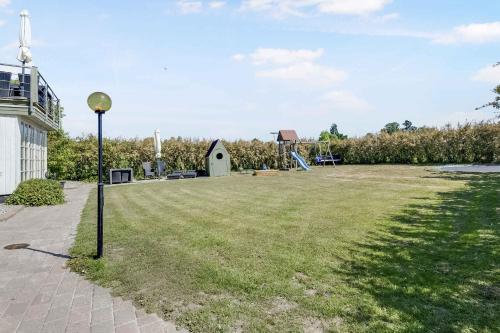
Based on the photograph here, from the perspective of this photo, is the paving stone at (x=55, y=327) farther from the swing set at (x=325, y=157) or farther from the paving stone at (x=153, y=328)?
the swing set at (x=325, y=157)

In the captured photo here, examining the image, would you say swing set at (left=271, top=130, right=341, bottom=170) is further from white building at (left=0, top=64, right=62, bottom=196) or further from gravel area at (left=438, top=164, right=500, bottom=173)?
white building at (left=0, top=64, right=62, bottom=196)

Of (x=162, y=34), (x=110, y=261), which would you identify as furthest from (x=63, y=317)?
(x=162, y=34)

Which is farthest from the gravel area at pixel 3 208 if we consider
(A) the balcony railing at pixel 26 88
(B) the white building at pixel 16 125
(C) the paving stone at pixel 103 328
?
(C) the paving stone at pixel 103 328

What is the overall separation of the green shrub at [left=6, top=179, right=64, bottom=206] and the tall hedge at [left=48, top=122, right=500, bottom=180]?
8136 millimetres

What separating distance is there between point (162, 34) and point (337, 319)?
48.1 feet

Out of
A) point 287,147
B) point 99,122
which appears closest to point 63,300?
point 99,122

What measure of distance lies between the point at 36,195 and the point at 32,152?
14.9 ft

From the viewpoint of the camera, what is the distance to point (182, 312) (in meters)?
3.54

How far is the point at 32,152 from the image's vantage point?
14984mm

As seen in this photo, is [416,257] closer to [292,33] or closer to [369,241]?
[369,241]

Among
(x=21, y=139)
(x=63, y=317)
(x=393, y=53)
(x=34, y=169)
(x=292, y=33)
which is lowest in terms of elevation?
(x=63, y=317)

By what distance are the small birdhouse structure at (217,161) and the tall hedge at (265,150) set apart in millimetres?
2892

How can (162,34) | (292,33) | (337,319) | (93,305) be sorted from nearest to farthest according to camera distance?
(337,319) → (93,305) → (162,34) → (292,33)

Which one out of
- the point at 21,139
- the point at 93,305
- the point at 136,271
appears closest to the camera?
the point at 93,305
